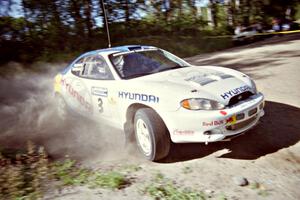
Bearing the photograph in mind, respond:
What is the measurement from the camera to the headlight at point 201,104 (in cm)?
387

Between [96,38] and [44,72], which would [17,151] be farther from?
[96,38]

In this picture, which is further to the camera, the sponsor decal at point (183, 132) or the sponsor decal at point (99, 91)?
the sponsor decal at point (99, 91)

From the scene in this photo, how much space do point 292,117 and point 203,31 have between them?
18649mm

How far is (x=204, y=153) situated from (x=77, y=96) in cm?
249

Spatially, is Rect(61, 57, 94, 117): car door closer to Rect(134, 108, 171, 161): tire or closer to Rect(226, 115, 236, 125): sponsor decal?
Rect(134, 108, 171, 161): tire

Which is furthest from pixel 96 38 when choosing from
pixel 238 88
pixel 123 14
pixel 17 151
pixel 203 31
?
pixel 238 88

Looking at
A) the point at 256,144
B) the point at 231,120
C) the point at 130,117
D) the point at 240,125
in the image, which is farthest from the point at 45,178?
the point at 256,144

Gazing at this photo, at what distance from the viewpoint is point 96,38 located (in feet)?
60.1

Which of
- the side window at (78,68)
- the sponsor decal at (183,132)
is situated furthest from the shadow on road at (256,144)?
the side window at (78,68)

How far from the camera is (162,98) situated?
3957 millimetres

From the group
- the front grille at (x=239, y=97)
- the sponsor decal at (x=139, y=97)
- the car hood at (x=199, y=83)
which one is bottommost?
the front grille at (x=239, y=97)

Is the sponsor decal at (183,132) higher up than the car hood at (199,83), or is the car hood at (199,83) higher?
the car hood at (199,83)

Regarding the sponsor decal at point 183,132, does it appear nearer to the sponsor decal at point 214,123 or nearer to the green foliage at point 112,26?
the sponsor decal at point 214,123

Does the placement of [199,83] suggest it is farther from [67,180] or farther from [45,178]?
[45,178]
